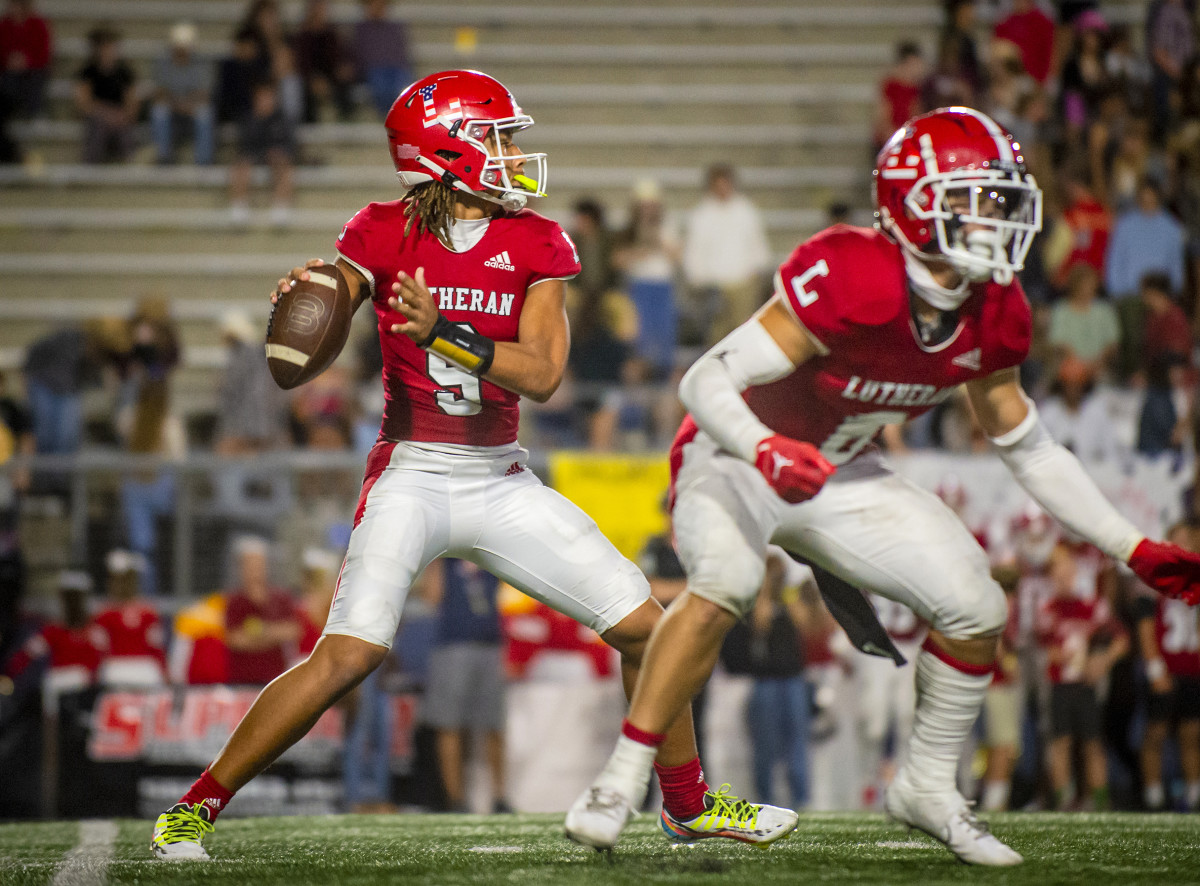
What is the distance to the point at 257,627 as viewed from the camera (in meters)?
7.96

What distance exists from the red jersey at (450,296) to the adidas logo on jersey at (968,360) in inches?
39.3

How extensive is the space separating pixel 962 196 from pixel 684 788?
5.37ft

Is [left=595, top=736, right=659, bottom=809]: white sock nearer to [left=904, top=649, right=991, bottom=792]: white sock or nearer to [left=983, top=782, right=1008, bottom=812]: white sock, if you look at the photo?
[left=904, top=649, right=991, bottom=792]: white sock

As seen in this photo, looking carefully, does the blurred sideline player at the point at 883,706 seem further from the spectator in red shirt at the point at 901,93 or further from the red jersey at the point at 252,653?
the spectator in red shirt at the point at 901,93

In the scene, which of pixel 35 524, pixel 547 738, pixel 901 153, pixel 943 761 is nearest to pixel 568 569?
pixel 943 761

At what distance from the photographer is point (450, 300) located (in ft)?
12.7

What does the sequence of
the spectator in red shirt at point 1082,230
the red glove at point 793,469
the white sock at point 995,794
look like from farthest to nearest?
the spectator in red shirt at point 1082,230, the white sock at point 995,794, the red glove at point 793,469

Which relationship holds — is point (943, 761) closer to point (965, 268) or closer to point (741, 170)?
point (965, 268)

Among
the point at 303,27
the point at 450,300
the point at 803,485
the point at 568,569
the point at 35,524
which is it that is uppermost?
the point at 303,27

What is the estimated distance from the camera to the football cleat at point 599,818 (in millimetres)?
3537

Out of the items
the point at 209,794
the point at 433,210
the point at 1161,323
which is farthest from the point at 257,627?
the point at 1161,323

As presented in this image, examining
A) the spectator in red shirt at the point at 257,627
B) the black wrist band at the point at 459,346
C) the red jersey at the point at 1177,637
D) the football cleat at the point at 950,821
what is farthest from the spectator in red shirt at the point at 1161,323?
the black wrist band at the point at 459,346

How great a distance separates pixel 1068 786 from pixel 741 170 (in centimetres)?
571

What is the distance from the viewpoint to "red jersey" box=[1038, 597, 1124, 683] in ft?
26.9
